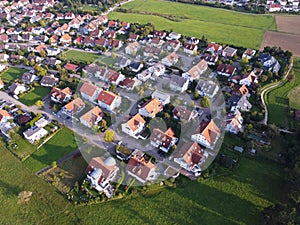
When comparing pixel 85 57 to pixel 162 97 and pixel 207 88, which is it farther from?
pixel 207 88

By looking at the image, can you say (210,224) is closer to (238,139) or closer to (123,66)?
(238,139)

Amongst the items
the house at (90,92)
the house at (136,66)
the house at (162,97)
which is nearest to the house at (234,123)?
the house at (162,97)

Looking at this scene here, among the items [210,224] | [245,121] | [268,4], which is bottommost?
[210,224]

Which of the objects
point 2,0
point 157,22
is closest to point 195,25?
point 157,22

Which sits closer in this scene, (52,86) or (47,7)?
(52,86)

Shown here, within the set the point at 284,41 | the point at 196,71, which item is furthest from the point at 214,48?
the point at 284,41

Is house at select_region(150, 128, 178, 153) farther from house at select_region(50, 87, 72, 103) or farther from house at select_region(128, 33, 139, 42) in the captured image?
house at select_region(128, 33, 139, 42)

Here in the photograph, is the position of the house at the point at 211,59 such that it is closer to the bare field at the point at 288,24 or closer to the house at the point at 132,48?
the house at the point at 132,48
